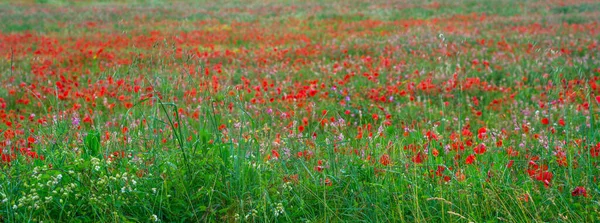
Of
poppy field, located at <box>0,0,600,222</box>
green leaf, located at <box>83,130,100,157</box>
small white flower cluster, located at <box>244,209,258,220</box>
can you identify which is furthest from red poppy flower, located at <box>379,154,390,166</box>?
green leaf, located at <box>83,130,100,157</box>

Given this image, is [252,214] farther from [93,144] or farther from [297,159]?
[93,144]

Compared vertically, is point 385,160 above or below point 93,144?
below

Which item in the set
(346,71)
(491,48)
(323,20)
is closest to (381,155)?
(346,71)

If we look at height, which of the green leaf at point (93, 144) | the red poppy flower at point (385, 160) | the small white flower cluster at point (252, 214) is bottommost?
the small white flower cluster at point (252, 214)

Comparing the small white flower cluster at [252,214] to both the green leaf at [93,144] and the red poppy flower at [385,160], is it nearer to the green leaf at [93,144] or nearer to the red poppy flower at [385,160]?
the red poppy flower at [385,160]

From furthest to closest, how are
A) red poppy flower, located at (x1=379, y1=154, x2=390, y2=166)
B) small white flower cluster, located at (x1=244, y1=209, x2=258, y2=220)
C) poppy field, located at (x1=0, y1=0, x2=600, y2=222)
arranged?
1. red poppy flower, located at (x1=379, y1=154, x2=390, y2=166)
2. poppy field, located at (x1=0, y1=0, x2=600, y2=222)
3. small white flower cluster, located at (x1=244, y1=209, x2=258, y2=220)

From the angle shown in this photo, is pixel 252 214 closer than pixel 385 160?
Yes

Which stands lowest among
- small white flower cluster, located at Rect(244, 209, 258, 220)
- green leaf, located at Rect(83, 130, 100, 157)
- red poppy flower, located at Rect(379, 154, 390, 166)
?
small white flower cluster, located at Rect(244, 209, 258, 220)

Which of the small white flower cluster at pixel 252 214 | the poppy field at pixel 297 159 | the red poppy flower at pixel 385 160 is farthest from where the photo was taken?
the red poppy flower at pixel 385 160

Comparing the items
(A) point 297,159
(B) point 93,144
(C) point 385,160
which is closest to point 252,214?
(A) point 297,159

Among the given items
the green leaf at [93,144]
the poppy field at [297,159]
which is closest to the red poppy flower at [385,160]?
the poppy field at [297,159]

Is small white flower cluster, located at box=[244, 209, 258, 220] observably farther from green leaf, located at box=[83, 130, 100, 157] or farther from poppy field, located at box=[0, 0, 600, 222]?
green leaf, located at box=[83, 130, 100, 157]

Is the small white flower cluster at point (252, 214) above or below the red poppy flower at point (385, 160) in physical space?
below

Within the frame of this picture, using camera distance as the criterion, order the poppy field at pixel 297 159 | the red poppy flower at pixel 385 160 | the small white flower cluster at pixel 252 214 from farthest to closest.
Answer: the red poppy flower at pixel 385 160 → the poppy field at pixel 297 159 → the small white flower cluster at pixel 252 214
